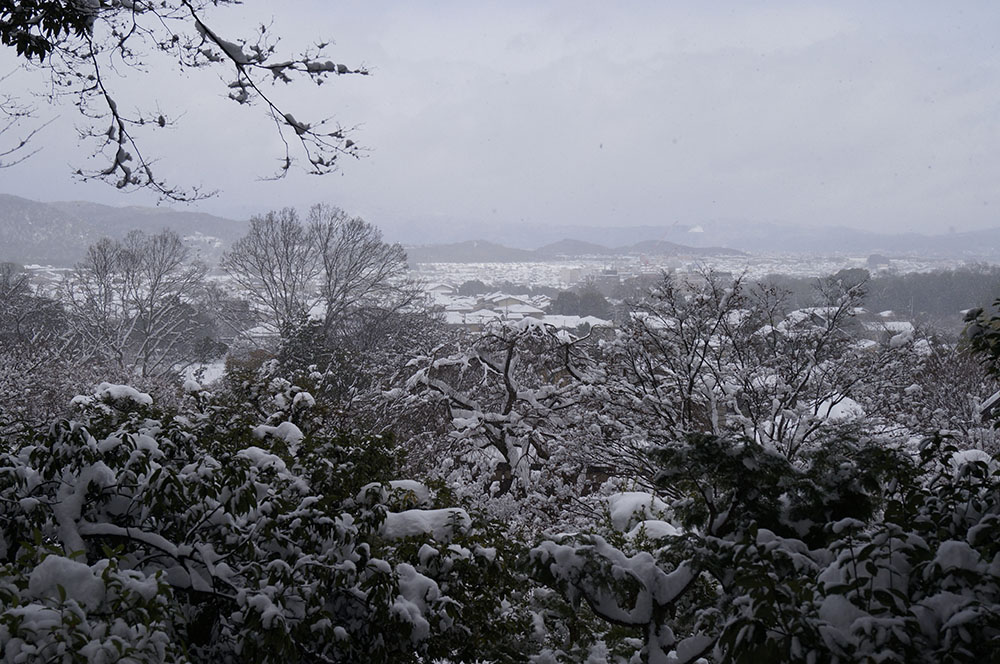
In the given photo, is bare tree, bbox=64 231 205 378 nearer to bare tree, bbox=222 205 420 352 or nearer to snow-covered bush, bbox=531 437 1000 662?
bare tree, bbox=222 205 420 352

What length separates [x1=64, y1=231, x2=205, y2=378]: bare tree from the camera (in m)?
23.8

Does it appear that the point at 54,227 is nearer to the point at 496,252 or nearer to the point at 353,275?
the point at 353,275

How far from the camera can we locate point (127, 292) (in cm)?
2428

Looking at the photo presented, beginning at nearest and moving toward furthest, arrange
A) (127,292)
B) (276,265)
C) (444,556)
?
(444,556), (276,265), (127,292)

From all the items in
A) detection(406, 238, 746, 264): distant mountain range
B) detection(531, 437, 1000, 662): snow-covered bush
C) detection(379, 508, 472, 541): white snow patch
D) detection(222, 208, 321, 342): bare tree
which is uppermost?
detection(406, 238, 746, 264): distant mountain range

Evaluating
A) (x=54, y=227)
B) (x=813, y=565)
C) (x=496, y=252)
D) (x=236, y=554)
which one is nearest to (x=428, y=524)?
(x=236, y=554)

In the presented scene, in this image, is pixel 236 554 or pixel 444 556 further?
pixel 444 556

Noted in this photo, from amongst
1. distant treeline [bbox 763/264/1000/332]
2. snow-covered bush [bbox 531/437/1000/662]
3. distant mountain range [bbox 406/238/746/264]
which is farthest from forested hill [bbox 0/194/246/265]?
snow-covered bush [bbox 531/437/1000/662]

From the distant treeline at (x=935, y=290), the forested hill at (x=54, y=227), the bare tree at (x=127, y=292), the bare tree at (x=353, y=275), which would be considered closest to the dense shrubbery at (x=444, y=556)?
the bare tree at (x=353, y=275)

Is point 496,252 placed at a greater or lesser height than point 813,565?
greater

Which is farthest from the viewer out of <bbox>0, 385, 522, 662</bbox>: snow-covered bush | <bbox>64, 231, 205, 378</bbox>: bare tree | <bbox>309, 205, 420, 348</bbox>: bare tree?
<bbox>64, 231, 205, 378</bbox>: bare tree

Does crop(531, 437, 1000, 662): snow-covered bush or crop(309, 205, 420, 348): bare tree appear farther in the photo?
crop(309, 205, 420, 348): bare tree

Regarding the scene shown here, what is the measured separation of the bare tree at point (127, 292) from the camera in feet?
Answer: 78.0

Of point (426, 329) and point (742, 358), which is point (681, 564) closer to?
point (742, 358)
